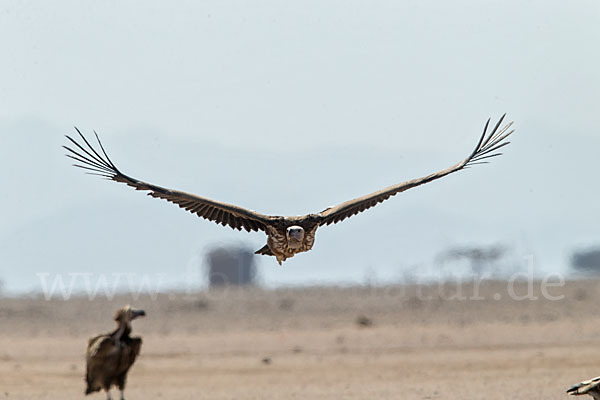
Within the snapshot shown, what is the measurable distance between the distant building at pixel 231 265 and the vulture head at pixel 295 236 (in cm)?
7681

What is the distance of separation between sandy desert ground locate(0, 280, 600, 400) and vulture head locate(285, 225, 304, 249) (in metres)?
6.27

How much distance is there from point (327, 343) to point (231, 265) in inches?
2686

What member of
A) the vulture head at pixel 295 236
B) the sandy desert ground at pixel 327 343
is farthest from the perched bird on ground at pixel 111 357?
the vulture head at pixel 295 236

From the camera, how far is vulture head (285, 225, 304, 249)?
1755cm

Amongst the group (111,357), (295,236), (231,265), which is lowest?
(111,357)

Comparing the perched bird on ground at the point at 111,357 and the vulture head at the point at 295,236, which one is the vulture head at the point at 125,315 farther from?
the vulture head at the point at 295,236

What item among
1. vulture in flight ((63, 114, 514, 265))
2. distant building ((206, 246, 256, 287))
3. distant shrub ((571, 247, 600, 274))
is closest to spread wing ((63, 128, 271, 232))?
vulture in flight ((63, 114, 514, 265))

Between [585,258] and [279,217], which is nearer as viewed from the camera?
[279,217]

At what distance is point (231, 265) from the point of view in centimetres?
10462

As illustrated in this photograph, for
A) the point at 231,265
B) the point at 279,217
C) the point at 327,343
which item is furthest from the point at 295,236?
the point at 231,265

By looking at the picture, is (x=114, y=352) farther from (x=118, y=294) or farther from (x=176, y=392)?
(x=118, y=294)

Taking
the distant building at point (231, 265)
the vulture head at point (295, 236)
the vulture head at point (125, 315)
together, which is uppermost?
the distant building at point (231, 265)

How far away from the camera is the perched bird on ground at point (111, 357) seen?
71.8ft

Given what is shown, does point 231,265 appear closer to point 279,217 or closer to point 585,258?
point 585,258
